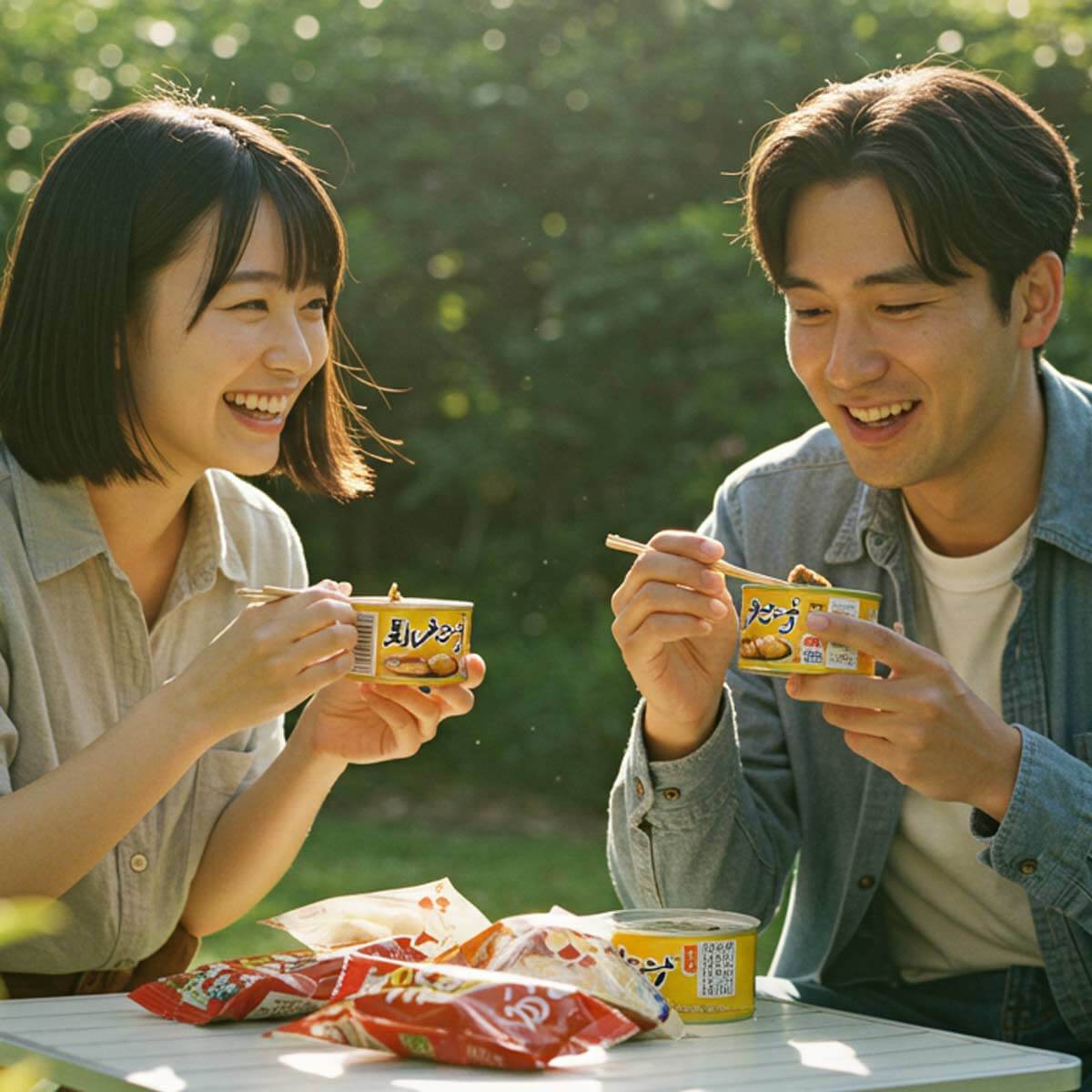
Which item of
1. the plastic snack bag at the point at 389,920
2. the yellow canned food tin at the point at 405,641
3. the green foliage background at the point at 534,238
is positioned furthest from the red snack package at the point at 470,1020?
the green foliage background at the point at 534,238

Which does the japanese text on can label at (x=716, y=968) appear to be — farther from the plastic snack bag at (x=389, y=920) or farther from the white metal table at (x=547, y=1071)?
the plastic snack bag at (x=389, y=920)

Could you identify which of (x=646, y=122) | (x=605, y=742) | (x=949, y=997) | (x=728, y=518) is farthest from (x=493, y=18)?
(x=949, y=997)

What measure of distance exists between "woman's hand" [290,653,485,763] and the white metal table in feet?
2.00

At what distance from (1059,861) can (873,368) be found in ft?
2.40

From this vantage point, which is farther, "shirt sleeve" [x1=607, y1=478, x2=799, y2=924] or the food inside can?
"shirt sleeve" [x1=607, y1=478, x2=799, y2=924]

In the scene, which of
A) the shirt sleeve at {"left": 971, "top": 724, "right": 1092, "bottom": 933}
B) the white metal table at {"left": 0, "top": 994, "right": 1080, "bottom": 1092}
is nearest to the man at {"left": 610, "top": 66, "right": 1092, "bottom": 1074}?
the shirt sleeve at {"left": 971, "top": 724, "right": 1092, "bottom": 933}

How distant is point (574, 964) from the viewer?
179 centimetres

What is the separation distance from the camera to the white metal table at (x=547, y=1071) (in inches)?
63.5

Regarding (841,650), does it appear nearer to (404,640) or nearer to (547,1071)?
(404,640)

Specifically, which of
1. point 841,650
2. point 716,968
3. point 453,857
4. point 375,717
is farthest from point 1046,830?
point 453,857

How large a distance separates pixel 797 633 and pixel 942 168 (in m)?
0.84

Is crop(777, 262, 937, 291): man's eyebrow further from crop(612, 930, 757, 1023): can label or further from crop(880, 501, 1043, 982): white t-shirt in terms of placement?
crop(612, 930, 757, 1023): can label

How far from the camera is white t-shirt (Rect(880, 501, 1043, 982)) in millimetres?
2506

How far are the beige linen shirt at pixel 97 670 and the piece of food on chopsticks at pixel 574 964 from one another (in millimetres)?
778
